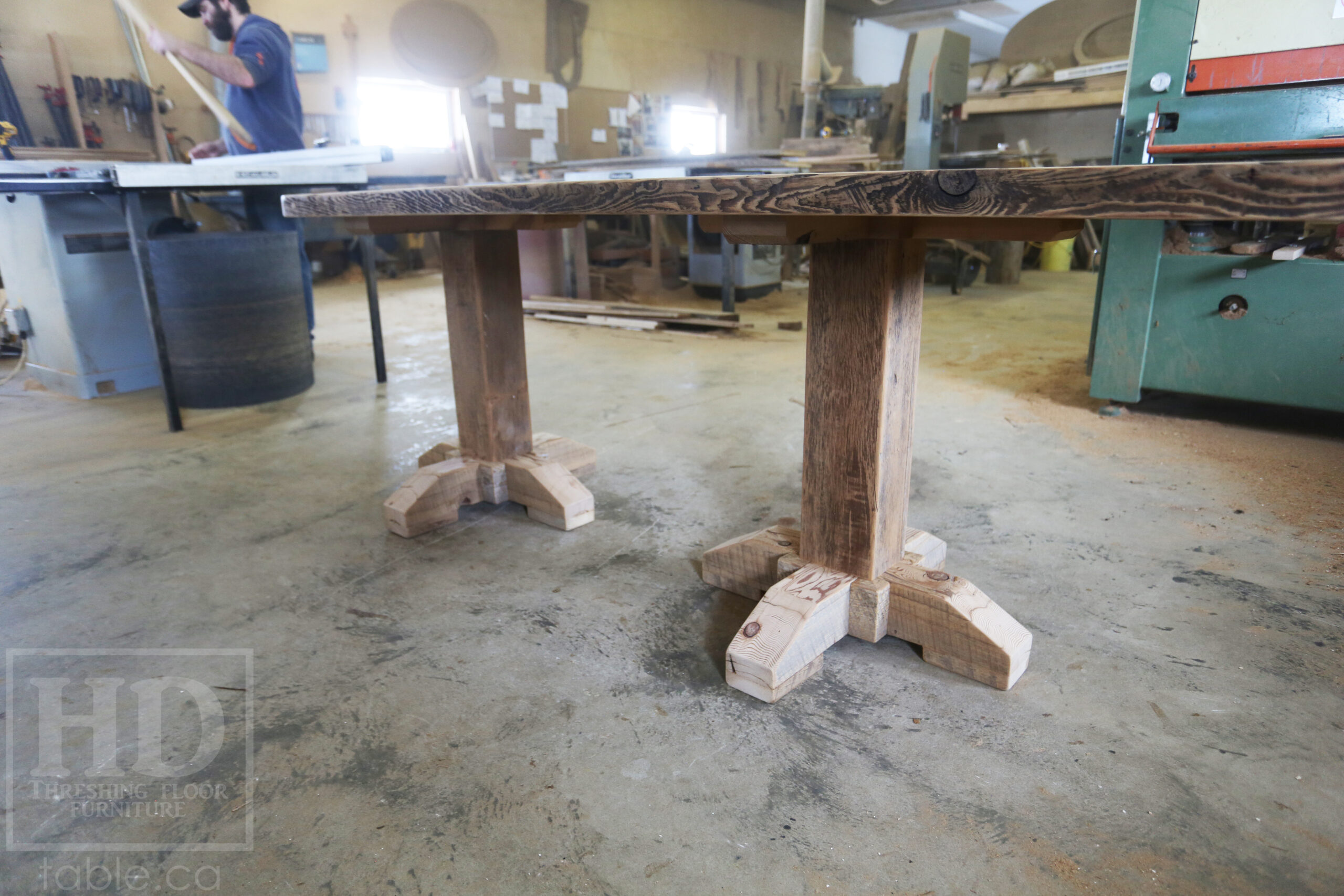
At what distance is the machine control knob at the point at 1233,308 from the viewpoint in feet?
8.20

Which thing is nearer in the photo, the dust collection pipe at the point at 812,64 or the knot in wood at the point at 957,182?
the knot in wood at the point at 957,182

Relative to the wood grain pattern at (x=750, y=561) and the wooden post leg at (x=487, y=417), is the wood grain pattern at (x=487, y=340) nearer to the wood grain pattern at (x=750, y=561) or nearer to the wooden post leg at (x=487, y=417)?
the wooden post leg at (x=487, y=417)

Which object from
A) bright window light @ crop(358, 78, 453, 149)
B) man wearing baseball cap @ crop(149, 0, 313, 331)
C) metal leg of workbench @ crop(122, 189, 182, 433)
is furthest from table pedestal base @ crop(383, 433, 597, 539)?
bright window light @ crop(358, 78, 453, 149)

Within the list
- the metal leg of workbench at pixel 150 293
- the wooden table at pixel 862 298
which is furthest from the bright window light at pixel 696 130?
the wooden table at pixel 862 298

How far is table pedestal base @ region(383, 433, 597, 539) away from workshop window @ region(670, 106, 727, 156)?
28.7ft

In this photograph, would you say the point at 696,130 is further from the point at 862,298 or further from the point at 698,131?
the point at 862,298

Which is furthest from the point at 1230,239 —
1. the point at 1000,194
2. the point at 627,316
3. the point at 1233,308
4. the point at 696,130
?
the point at 696,130

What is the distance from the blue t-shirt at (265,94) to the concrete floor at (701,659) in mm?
1448

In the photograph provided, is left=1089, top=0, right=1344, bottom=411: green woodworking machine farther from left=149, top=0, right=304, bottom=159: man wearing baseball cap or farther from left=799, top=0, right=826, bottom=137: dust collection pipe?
left=799, top=0, right=826, bottom=137: dust collection pipe

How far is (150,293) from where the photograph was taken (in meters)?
2.63

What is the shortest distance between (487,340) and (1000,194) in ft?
4.53

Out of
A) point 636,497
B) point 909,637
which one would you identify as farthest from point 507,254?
point 909,637

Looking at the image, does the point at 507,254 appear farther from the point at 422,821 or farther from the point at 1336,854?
the point at 1336,854

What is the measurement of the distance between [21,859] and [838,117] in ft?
→ 28.3
